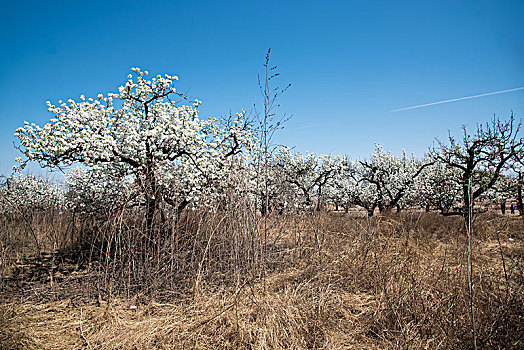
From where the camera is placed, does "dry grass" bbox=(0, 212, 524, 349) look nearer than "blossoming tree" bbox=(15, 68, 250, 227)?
Yes

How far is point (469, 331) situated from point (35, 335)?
3883 mm

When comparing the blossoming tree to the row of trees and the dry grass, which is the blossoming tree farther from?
the dry grass

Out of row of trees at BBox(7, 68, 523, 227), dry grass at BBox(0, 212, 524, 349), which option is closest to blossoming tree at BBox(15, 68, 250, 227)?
row of trees at BBox(7, 68, 523, 227)

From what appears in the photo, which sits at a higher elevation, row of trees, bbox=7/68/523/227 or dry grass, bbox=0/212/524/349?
row of trees, bbox=7/68/523/227

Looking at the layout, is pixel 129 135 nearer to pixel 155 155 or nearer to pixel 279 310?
pixel 155 155

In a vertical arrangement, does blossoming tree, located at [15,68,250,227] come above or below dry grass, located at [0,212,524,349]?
above

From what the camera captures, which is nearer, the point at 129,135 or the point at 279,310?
the point at 279,310

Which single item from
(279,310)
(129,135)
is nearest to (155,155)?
(129,135)

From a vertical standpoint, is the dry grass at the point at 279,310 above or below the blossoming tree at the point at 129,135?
below

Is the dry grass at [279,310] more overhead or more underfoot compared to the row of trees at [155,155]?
more underfoot

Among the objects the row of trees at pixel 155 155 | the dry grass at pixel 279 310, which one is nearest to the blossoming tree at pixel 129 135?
the row of trees at pixel 155 155

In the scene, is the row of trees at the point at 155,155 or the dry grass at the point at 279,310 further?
the row of trees at the point at 155,155

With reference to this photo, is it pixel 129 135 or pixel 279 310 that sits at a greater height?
pixel 129 135

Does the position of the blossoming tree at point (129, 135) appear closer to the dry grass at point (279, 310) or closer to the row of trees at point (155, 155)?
the row of trees at point (155, 155)
